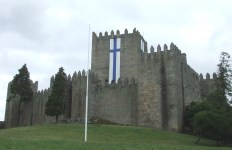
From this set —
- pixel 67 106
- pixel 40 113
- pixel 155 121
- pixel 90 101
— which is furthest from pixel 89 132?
pixel 40 113

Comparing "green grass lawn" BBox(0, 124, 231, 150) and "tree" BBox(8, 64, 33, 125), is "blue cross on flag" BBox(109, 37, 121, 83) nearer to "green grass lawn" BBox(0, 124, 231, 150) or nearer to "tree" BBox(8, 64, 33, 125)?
"tree" BBox(8, 64, 33, 125)

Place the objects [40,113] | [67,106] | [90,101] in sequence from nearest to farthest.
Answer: [90,101]
[67,106]
[40,113]

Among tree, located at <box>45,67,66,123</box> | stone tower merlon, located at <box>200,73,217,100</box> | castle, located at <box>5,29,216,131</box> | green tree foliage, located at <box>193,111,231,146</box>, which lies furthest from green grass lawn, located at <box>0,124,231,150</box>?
stone tower merlon, located at <box>200,73,217,100</box>

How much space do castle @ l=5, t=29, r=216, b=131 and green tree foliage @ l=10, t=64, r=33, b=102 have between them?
191cm

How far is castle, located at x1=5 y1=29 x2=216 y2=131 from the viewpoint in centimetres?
5891

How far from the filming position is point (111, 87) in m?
64.9

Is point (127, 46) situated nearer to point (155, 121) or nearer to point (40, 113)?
point (40, 113)

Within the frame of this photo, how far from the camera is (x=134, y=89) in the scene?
2463 inches

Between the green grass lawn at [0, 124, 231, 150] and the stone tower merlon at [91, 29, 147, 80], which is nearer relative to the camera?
the green grass lawn at [0, 124, 231, 150]

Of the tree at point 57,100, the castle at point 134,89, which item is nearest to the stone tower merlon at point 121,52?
the castle at point 134,89

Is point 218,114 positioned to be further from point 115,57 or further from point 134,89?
point 115,57

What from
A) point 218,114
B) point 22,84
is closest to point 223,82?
point 218,114

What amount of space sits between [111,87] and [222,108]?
18493mm

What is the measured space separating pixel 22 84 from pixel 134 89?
885 inches
